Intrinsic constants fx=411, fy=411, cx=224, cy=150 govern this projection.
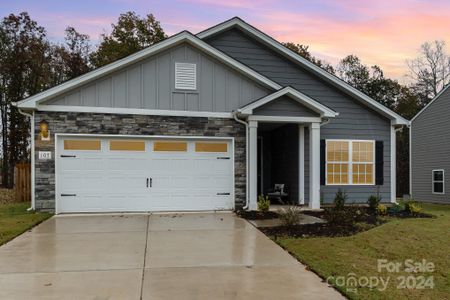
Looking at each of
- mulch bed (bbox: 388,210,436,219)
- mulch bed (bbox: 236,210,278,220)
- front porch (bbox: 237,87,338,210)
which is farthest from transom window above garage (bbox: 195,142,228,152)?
mulch bed (bbox: 388,210,436,219)

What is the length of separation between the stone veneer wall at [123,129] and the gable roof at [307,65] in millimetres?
3714

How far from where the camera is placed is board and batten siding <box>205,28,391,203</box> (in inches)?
558

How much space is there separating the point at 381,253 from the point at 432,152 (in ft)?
56.2

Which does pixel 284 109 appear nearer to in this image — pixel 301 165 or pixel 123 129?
pixel 301 165

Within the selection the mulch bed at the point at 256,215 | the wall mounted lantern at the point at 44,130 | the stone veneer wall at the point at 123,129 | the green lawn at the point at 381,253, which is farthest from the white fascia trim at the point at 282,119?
the wall mounted lantern at the point at 44,130

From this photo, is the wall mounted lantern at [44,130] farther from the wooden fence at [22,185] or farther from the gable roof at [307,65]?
the gable roof at [307,65]

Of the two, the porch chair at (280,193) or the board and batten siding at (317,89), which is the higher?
the board and batten siding at (317,89)

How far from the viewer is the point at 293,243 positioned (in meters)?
7.29

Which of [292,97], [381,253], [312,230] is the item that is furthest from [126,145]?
[381,253]

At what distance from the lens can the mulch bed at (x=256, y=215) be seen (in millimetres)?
10508

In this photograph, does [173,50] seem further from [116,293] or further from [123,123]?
[116,293]

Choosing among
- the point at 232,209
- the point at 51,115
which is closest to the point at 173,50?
the point at 51,115

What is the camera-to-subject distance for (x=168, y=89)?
11.7 meters

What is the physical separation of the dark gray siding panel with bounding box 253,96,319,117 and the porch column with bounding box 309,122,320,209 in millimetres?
490
